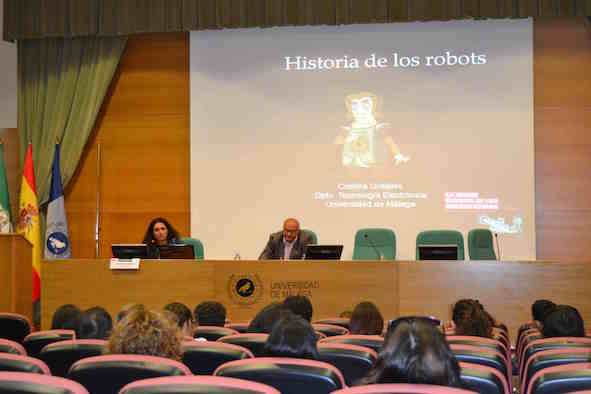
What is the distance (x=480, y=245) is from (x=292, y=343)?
553 cm

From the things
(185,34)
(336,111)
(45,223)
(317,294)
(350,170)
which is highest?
(185,34)

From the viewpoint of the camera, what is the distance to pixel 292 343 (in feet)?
8.11

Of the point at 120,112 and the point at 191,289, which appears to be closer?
the point at 191,289

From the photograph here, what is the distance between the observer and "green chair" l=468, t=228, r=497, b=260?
7.66 meters

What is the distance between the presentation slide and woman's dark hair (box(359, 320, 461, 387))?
6.97 metres

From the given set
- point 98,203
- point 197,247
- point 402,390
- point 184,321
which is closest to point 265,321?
point 184,321

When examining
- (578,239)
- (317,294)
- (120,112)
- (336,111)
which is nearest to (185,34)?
(120,112)

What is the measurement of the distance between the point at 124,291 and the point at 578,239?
5.08 metres

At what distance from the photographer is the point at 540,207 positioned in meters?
8.80

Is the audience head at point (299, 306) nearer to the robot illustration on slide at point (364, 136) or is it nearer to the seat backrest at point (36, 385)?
the seat backrest at point (36, 385)

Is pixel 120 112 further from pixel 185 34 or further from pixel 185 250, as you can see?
pixel 185 250

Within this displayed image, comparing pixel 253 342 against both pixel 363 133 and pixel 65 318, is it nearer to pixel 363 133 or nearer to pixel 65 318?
pixel 65 318

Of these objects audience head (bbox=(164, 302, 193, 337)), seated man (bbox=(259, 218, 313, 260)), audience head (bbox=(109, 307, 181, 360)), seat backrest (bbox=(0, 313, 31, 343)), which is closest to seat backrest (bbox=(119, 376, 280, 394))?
audience head (bbox=(109, 307, 181, 360))

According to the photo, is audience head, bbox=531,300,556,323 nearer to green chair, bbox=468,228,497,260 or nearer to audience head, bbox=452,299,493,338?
audience head, bbox=452,299,493,338
